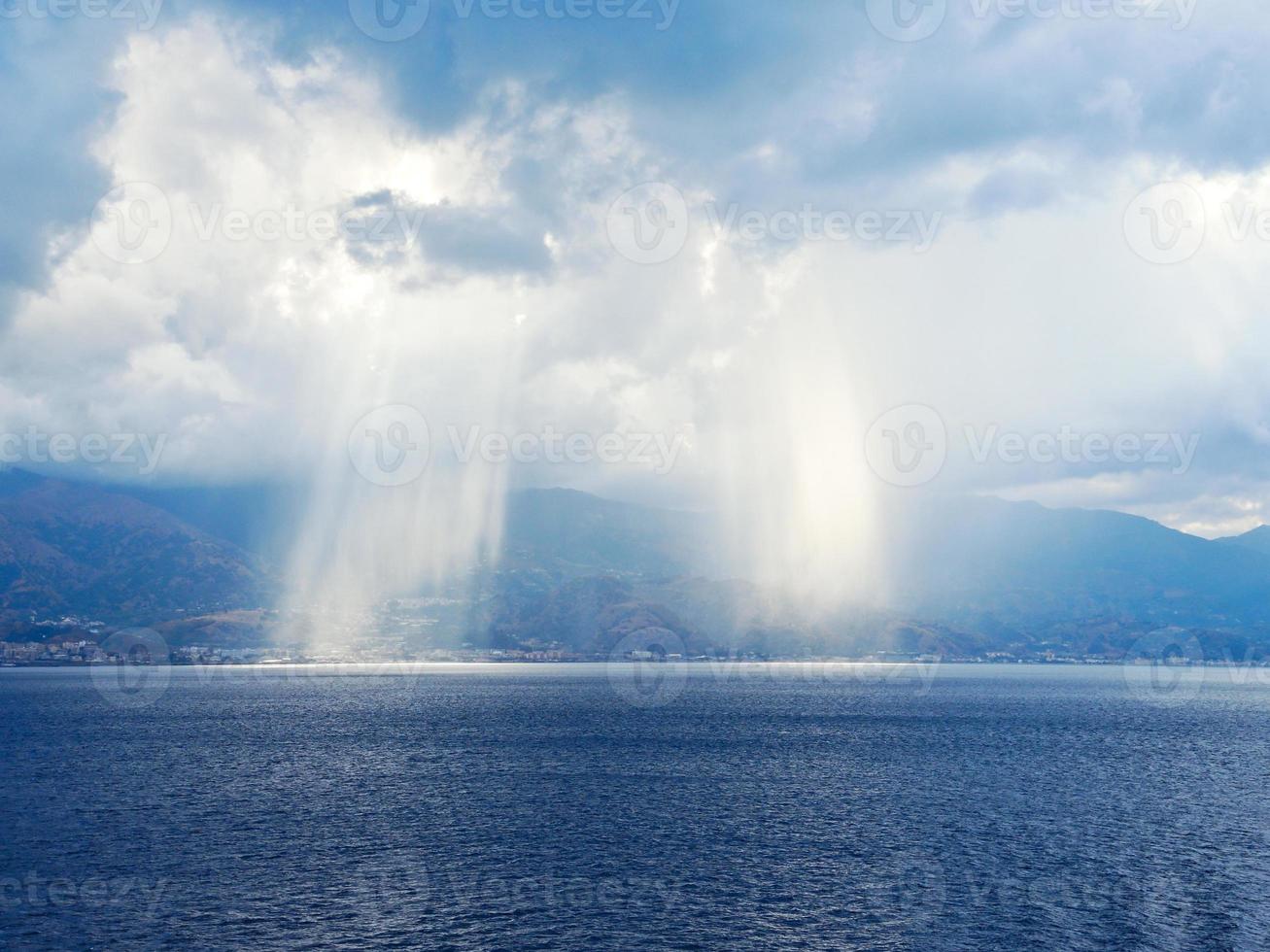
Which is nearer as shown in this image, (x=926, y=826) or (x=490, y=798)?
(x=926, y=826)

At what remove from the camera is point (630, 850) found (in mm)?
82688

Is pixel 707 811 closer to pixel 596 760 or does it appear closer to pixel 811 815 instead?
pixel 811 815

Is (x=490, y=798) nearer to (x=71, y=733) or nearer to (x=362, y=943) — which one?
(x=362, y=943)

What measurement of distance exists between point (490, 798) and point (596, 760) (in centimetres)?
3581

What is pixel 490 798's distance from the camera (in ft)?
354

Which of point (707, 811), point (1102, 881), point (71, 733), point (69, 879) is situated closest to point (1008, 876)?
point (1102, 881)

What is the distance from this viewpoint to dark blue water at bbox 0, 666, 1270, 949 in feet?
201

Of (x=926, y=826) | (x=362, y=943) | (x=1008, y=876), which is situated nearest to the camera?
(x=362, y=943)

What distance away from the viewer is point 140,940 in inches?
2283

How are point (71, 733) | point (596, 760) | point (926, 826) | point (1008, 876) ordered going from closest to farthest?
1. point (1008, 876)
2. point (926, 826)
3. point (596, 760)
4. point (71, 733)

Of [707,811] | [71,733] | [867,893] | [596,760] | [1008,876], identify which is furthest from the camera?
[71,733]

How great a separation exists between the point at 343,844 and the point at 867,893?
45160 mm

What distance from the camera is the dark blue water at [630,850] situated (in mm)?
61219

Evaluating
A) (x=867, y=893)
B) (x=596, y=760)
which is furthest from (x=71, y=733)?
(x=867, y=893)
